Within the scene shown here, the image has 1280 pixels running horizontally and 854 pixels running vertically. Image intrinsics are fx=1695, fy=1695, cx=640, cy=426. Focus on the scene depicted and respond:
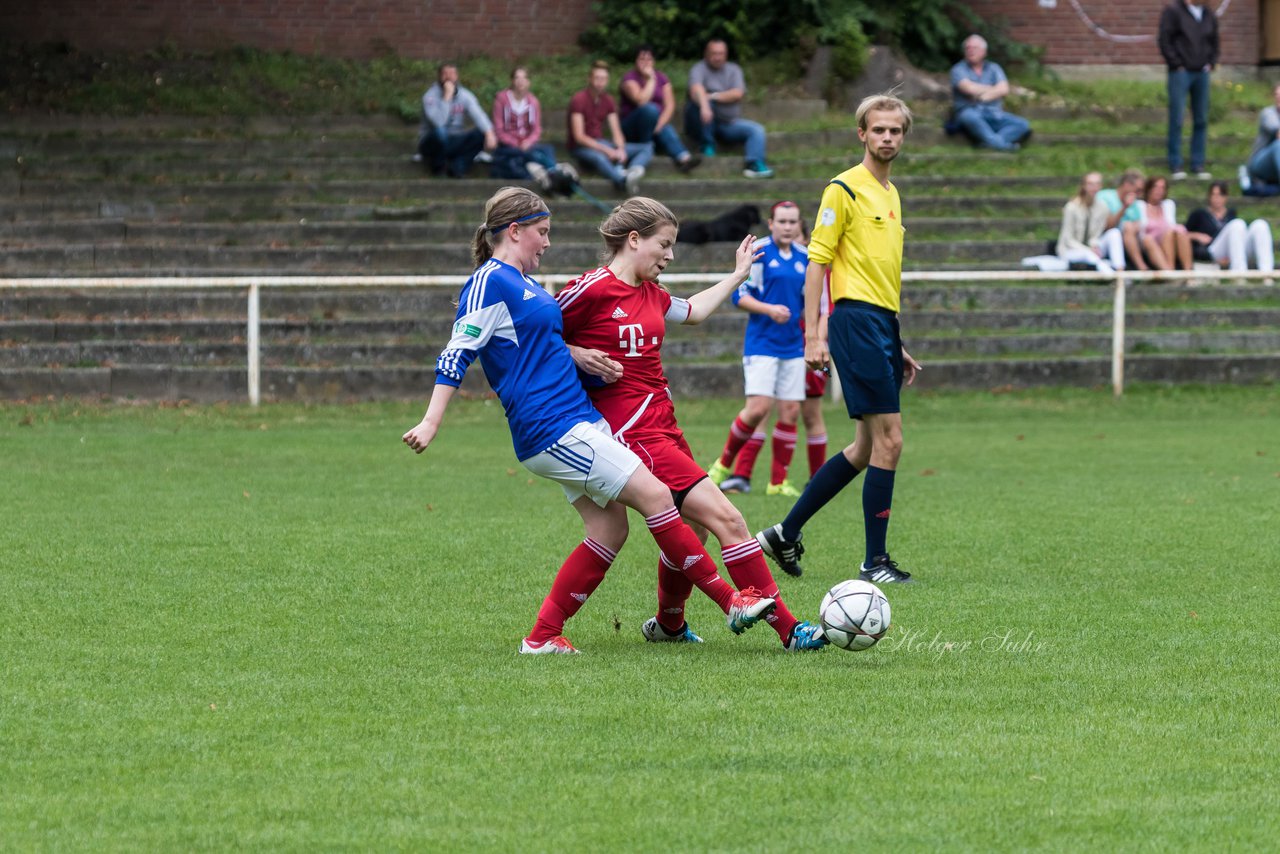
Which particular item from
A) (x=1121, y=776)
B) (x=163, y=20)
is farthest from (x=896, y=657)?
(x=163, y=20)

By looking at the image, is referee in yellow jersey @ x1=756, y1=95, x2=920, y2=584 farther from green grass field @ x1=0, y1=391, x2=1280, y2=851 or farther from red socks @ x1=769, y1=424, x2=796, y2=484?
red socks @ x1=769, y1=424, x2=796, y2=484

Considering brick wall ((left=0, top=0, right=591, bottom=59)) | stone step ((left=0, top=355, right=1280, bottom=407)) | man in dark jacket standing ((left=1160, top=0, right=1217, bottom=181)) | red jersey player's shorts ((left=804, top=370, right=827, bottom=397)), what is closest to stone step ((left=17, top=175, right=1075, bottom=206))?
man in dark jacket standing ((left=1160, top=0, right=1217, bottom=181))

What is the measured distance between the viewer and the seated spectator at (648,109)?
21.5 metres

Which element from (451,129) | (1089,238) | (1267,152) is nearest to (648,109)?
(451,129)

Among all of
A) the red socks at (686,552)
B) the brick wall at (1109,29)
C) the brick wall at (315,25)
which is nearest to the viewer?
the red socks at (686,552)

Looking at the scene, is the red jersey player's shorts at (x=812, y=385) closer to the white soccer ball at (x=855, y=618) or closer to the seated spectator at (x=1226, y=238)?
the white soccer ball at (x=855, y=618)

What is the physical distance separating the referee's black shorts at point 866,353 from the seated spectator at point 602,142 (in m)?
13.5

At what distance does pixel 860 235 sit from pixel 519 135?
13.9 m

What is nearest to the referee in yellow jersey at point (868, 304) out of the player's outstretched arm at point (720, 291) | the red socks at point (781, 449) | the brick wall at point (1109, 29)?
the player's outstretched arm at point (720, 291)

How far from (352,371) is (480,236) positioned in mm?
10990

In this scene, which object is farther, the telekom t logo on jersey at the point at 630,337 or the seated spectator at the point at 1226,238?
the seated spectator at the point at 1226,238

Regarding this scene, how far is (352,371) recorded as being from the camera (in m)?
16.8

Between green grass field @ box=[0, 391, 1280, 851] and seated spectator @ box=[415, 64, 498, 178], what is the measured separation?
1076 cm

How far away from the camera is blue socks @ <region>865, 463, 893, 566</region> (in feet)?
25.3
